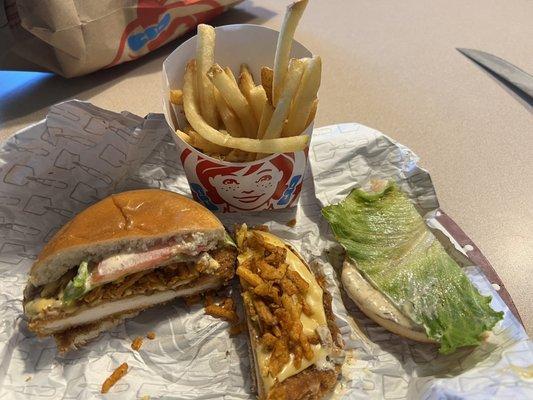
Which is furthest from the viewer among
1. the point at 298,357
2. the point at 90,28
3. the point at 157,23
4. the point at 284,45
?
the point at 157,23

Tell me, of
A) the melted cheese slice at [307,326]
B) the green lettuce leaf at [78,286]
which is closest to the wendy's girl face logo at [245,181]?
the melted cheese slice at [307,326]

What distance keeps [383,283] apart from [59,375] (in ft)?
3.88

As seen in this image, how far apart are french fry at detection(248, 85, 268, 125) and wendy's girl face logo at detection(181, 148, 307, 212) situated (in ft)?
0.57

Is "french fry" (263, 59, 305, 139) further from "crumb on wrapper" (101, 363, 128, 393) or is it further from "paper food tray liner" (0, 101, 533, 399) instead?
"crumb on wrapper" (101, 363, 128, 393)

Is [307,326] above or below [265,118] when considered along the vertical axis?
below

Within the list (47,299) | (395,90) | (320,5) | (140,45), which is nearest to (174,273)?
(47,299)

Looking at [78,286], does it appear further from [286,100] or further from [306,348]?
[286,100]

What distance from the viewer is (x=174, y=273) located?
182cm

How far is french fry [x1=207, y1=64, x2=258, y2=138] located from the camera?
1.70 metres

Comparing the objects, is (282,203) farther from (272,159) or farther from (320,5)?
(320,5)

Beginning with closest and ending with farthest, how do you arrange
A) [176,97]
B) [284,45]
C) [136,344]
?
[284,45]
[136,344]
[176,97]

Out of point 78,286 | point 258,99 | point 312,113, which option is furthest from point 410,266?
point 78,286

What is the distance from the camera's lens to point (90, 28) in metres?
2.23

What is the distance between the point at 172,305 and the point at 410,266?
930 millimetres
